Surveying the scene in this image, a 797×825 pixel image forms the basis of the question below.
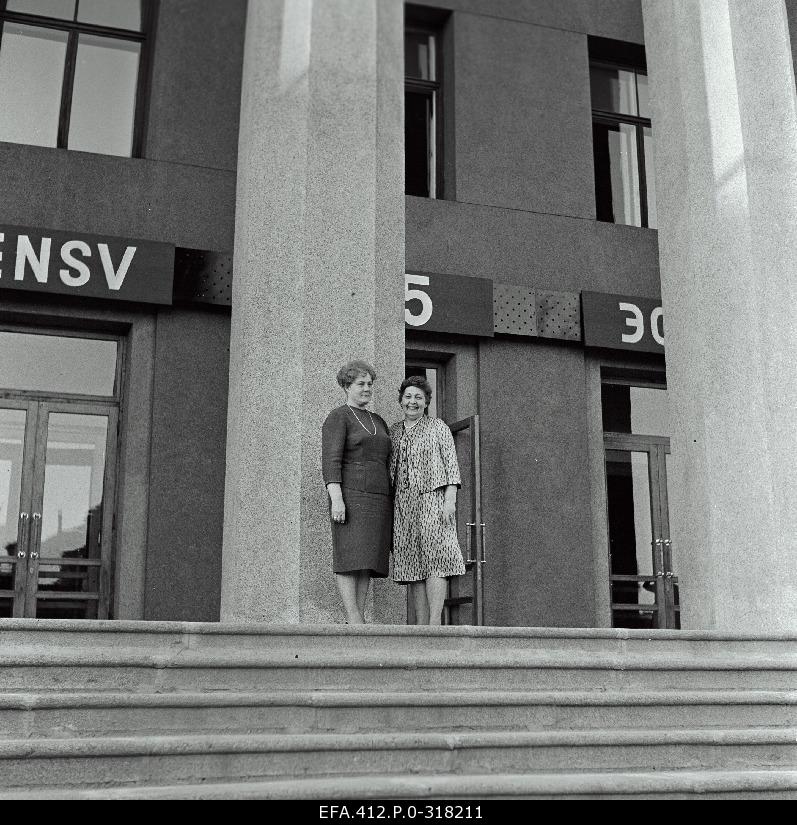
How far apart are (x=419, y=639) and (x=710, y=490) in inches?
135

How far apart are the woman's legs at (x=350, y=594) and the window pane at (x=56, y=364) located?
4.42 m

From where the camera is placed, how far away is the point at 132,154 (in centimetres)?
1126

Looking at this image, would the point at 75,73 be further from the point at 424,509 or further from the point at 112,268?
the point at 424,509

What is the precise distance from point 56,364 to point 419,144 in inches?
180

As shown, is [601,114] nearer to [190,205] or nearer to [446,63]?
[446,63]

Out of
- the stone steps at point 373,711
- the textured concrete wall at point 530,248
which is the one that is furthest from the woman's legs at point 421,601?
the textured concrete wall at point 530,248

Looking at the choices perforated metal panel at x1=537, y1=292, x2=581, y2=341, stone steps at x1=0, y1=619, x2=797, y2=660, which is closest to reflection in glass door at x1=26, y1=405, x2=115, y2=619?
perforated metal panel at x1=537, y1=292, x2=581, y2=341

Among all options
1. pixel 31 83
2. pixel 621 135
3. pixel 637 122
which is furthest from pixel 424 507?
pixel 637 122

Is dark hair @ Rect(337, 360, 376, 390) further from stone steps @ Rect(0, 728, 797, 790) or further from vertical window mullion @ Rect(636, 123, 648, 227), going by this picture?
vertical window mullion @ Rect(636, 123, 648, 227)

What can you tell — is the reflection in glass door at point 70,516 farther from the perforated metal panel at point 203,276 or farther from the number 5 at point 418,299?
the number 5 at point 418,299

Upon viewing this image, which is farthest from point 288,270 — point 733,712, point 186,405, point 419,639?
point 733,712

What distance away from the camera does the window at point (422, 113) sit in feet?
40.2

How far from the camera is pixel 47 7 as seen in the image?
37.7 feet

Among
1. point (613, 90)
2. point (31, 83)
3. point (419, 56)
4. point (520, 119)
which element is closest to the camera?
point (31, 83)
